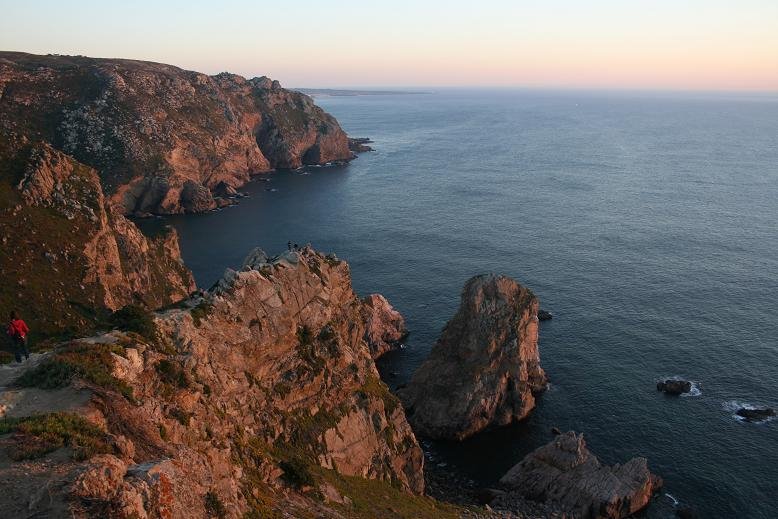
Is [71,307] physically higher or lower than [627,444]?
higher

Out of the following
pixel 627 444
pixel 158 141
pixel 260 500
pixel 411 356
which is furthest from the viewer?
pixel 158 141

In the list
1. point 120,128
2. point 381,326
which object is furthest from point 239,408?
point 120,128

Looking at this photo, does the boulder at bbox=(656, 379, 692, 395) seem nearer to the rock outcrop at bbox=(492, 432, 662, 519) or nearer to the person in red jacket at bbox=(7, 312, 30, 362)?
the rock outcrop at bbox=(492, 432, 662, 519)

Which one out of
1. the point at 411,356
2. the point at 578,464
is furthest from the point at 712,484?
the point at 411,356

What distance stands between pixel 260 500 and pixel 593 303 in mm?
85467

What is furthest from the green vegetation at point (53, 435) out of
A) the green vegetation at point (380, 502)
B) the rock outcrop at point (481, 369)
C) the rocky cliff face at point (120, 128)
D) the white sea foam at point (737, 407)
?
the rocky cliff face at point (120, 128)

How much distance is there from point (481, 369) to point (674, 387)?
27492 millimetres

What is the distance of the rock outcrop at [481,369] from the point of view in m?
72.3

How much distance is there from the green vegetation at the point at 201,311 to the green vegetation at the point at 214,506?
18.0 m

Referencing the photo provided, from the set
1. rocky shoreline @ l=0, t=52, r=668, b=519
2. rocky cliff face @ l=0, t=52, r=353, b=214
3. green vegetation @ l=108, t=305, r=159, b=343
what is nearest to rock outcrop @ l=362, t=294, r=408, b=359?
rocky shoreline @ l=0, t=52, r=668, b=519

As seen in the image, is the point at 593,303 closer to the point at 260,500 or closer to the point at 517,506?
the point at 517,506

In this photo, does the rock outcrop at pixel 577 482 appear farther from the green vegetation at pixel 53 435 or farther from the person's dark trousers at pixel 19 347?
the green vegetation at pixel 53 435

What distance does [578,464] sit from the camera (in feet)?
199

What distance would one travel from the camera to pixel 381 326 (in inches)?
3622
